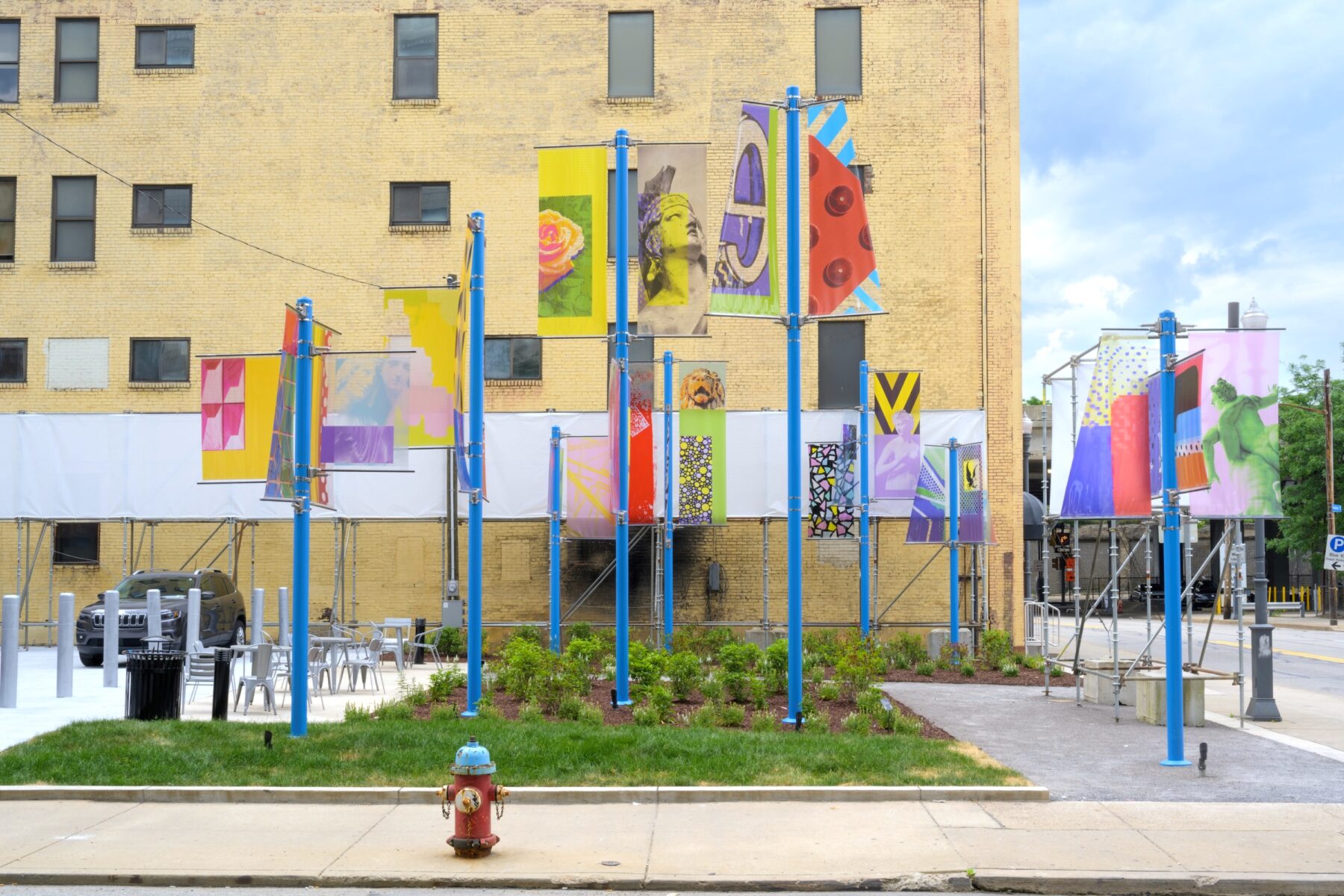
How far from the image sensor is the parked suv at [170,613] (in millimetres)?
23562

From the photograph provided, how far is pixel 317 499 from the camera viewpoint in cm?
1550

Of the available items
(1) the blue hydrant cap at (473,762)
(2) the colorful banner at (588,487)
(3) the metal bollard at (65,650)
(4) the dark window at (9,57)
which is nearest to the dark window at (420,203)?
(2) the colorful banner at (588,487)

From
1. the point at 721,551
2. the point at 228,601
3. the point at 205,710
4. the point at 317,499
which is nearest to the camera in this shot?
the point at 317,499

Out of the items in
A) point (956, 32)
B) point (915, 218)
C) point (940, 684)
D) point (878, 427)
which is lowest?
point (940, 684)

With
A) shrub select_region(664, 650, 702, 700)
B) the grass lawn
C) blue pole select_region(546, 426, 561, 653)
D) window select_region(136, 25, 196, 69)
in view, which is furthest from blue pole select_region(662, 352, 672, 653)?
window select_region(136, 25, 196, 69)

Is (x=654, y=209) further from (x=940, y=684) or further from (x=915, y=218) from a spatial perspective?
(x=915, y=218)

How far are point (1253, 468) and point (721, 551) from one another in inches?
681

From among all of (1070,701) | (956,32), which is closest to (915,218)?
(956,32)

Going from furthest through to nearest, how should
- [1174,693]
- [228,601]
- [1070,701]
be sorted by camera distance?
1. [228,601]
2. [1070,701]
3. [1174,693]

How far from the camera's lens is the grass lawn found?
11.8 meters

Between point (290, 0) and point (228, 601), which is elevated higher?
point (290, 0)

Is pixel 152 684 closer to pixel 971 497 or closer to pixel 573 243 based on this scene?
pixel 573 243

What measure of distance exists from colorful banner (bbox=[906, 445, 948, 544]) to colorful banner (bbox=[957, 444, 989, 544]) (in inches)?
15.4

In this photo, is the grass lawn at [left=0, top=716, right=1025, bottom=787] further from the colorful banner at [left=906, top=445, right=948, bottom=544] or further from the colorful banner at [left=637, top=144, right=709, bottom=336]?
the colorful banner at [left=906, top=445, right=948, bottom=544]
